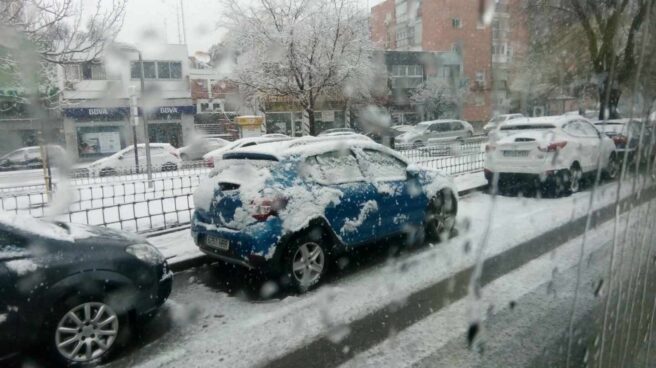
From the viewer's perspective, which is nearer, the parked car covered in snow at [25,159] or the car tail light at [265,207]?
the car tail light at [265,207]

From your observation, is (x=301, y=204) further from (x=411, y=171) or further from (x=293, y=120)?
(x=293, y=120)

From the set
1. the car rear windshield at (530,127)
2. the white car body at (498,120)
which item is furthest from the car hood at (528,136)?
the white car body at (498,120)

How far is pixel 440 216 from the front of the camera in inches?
252

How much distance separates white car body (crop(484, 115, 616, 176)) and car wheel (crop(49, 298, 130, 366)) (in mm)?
7924

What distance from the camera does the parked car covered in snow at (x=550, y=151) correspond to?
883cm

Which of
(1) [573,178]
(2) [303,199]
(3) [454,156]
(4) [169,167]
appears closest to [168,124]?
(4) [169,167]

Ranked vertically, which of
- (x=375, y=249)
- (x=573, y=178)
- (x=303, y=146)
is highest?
(x=303, y=146)

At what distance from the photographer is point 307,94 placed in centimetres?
1698

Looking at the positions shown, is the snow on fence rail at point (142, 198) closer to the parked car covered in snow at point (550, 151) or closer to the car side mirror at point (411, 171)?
the parked car covered in snow at point (550, 151)

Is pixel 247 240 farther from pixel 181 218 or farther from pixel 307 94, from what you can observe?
pixel 307 94

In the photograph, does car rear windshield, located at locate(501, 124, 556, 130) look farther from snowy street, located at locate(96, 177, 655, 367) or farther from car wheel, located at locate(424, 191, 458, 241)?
car wheel, located at locate(424, 191, 458, 241)

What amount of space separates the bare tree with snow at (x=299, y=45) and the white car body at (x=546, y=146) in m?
8.69

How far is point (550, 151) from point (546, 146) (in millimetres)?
120

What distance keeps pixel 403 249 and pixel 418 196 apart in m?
0.73
